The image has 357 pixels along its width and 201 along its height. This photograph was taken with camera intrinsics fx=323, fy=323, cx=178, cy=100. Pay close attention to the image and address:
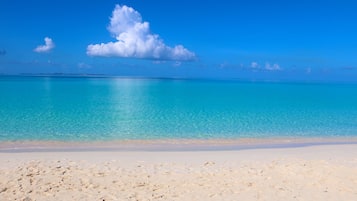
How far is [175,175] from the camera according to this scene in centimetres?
806

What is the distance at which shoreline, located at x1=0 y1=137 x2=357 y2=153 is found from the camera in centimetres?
1164

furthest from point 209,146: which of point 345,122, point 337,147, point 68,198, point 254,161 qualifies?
point 345,122

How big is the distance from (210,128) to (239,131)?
1518 millimetres

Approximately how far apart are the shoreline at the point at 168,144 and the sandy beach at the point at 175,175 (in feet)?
2.55

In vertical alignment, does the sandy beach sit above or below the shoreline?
above

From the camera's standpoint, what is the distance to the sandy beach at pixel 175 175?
21.8 ft

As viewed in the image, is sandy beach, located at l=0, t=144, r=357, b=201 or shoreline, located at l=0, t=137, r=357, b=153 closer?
sandy beach, located at l=0, t=144, r=357, b=201

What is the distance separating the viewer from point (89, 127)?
1597 centimetres

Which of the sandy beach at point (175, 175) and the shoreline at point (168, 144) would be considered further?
the shoreline at point (168, 144)

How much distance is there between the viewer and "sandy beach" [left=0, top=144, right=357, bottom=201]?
6.65m

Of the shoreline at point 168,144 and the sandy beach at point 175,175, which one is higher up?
the sandy beach at point 175,175

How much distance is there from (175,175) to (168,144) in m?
4.75

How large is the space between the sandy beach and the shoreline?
78 cm

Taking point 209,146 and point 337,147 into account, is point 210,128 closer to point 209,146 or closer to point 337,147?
point 209,146
